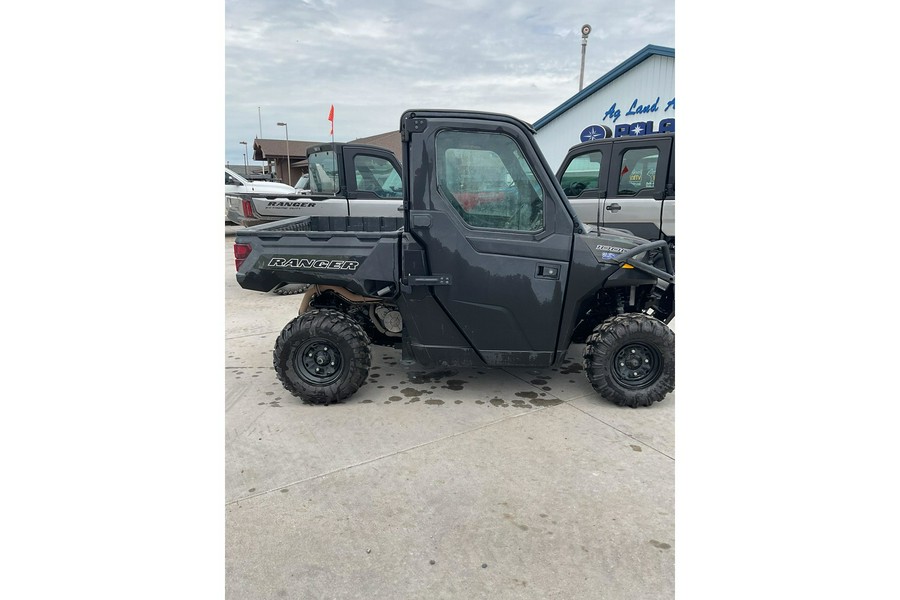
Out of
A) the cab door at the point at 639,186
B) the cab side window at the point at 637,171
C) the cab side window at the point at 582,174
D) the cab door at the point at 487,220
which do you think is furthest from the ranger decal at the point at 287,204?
the cab door at the point at 487,220

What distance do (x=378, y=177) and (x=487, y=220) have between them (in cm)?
580

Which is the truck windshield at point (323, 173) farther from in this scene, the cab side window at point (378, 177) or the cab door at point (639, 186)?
the cab door at point (639, 186)

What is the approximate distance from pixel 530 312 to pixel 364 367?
1.28 meters

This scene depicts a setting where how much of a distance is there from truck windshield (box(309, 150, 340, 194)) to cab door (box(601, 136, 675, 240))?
462 cm

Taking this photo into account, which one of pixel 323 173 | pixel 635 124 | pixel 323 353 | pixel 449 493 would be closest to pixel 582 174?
pixel 323 173

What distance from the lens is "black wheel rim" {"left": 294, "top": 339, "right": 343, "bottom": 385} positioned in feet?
12.3

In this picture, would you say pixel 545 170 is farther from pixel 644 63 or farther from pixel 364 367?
pixel 644 63

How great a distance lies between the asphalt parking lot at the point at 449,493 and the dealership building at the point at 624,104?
1015 cm

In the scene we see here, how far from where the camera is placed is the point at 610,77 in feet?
48.0

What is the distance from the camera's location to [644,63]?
1373 cm

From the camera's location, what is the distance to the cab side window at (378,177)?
876 centimetres

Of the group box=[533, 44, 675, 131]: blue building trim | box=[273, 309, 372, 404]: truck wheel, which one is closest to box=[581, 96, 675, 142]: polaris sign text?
box=[533, 44, 675, 131]: blue building trim

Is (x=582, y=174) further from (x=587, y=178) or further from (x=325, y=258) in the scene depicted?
(x=325, y=258)

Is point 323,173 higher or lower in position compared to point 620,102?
lower
